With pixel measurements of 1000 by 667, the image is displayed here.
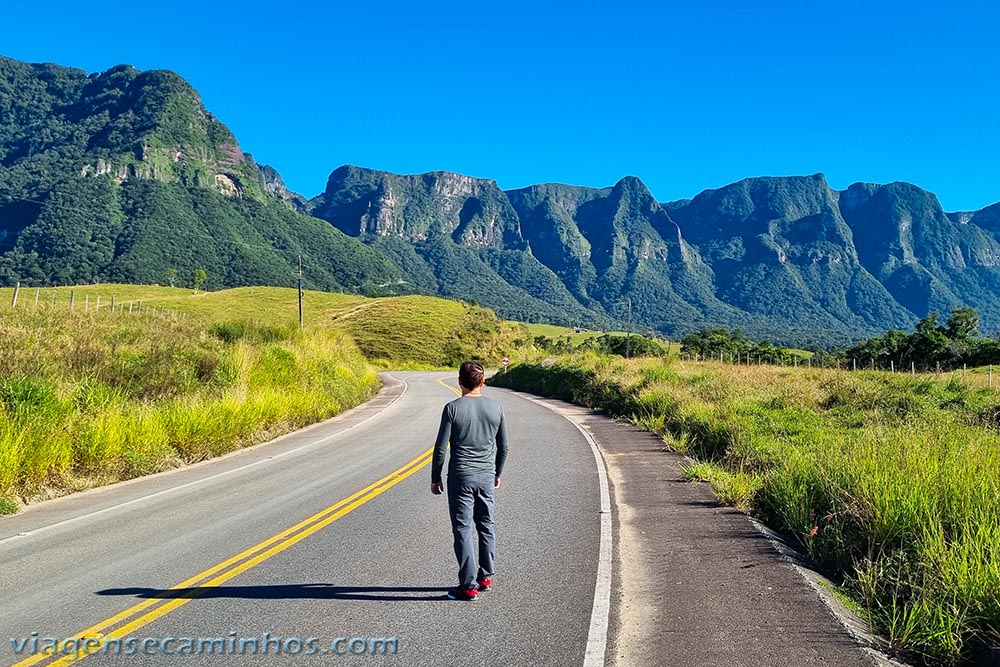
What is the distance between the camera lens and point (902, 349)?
194 ft

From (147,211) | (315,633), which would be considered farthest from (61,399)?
(147,211)

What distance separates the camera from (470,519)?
5.76 meters

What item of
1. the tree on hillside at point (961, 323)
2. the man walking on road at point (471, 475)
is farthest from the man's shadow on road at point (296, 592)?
the tree on hillside at point (961, 323)

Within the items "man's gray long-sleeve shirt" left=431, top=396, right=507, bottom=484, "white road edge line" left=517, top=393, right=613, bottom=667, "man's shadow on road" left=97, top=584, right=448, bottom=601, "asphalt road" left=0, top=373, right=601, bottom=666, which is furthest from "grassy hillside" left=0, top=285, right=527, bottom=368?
"man's gray long-sleeve shirt" left=431, top=396, right=507, bottom=484

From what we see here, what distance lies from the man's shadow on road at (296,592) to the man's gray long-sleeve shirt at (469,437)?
93cm

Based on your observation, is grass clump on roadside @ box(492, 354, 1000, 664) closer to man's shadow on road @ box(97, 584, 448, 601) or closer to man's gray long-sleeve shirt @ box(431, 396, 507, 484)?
man's gray long-sleeve shirt @ box(431, 396, 507, 484)

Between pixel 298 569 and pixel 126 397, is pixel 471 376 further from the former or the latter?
pixel 126 397

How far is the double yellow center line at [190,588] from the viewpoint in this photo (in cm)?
470

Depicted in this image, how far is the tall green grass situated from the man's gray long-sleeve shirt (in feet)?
21.4

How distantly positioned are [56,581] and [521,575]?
13.3ft

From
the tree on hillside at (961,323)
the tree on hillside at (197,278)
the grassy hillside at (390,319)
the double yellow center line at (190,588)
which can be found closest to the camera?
the double yellow center line at (190,588)

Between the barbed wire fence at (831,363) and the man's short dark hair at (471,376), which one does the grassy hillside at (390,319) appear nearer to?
the barbed wire fence at (831,363)

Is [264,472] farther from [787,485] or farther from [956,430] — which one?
[956,430]

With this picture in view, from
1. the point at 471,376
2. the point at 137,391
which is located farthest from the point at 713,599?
the point at 137,391
